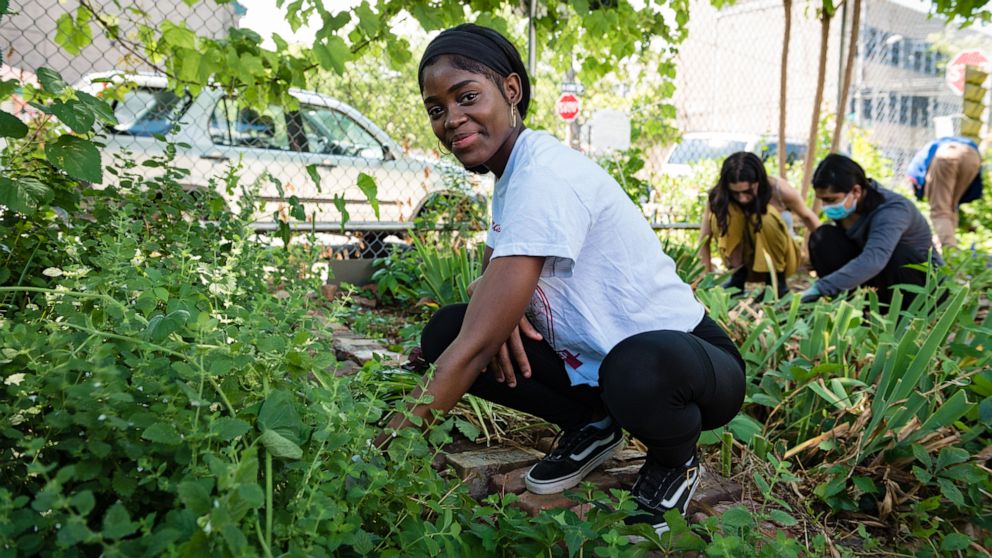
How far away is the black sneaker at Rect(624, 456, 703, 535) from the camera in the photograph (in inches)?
70.7

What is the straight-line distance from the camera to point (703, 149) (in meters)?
12.8

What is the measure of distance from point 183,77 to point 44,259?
4.09 feet

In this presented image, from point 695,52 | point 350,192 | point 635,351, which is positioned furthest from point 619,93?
point 635,351

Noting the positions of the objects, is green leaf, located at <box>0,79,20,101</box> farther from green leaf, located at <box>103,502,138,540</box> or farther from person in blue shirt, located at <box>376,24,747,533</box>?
green leaf, located at <box>103,502,138,540</box>

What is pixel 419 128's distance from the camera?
24.7 feet

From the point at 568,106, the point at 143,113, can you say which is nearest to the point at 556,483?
the point at 143,113

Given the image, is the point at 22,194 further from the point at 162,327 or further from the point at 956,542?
the point at 956,542

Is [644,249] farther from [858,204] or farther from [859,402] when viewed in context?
[858,204]

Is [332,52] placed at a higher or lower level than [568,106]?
higher

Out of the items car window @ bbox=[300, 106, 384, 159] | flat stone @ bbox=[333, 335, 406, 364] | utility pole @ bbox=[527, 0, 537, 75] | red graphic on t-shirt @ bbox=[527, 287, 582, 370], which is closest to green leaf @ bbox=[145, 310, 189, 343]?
red graphic on t-shirt @ bbox=[527, 287, 582, 370]

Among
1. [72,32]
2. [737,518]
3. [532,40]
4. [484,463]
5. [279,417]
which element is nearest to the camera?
[279,417]

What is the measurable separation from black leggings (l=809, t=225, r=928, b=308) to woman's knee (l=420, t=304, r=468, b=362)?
8.55 feet

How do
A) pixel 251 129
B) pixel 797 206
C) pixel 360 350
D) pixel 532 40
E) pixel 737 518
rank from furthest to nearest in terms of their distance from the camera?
pixel 251 129 → pixel 797 206 → pixel 532 40 → pixel 360 350 → pixel 737 518

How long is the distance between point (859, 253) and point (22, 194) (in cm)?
376
